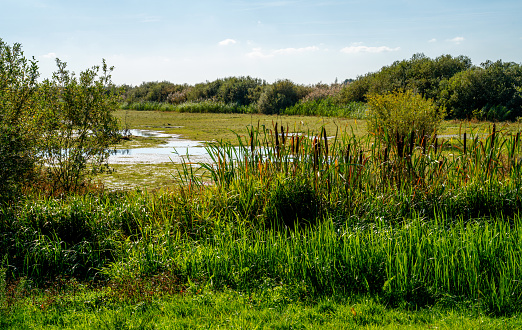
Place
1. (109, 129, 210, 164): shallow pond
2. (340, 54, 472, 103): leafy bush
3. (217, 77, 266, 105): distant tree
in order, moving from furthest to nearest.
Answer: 1. (217, 77, 266, 105): distant tree
2. (340, 54, 472, 103): leafy bush
3. (109, 129, 210, 164): shallow pond

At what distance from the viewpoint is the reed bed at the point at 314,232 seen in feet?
11.3

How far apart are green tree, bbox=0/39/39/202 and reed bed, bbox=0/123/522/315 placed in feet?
1.37

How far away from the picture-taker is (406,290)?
10.9ft

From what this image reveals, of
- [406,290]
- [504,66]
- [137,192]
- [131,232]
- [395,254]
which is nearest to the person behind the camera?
[406,290]

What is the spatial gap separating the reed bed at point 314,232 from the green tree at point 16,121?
1.37ft

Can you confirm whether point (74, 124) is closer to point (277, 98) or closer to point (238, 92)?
point (277, 98)

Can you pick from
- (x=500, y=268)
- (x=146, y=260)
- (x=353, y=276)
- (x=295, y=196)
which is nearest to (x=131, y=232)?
(x=146, y=260)

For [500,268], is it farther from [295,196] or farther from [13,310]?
[13,310]

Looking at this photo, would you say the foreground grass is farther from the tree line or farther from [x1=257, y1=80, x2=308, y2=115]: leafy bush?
[x1=257, y1=80, x2=308, y2=115]: leafy bush

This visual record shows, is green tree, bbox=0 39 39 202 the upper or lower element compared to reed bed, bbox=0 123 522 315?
upper

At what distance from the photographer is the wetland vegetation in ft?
10.3

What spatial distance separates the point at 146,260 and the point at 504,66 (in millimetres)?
24945

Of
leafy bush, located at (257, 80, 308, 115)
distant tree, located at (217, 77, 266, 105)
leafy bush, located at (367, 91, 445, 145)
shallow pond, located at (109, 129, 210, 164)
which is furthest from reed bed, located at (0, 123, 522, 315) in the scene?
distant tree, located at (217, 77, 266, 105)

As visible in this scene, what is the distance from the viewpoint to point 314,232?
4.12m
